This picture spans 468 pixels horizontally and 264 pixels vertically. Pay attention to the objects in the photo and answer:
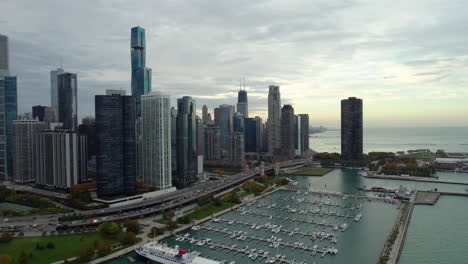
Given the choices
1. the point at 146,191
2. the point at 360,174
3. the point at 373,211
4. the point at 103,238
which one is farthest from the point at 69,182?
the point at 360,174

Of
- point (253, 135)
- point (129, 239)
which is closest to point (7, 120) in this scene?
point (129, 239)

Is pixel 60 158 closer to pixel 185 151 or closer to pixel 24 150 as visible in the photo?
pixel 24 150

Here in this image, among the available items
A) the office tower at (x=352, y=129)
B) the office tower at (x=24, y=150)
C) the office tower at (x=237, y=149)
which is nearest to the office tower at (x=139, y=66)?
the office tower at (x=237, y=149)

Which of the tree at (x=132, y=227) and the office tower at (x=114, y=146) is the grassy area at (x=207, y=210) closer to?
the tree at (x=132, y=227)

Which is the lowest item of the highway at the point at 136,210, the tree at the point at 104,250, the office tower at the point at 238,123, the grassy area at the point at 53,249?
the grassy area at the point at 53,249

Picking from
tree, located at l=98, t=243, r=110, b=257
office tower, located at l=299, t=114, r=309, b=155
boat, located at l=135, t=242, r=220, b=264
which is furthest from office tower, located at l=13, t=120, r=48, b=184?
office tower, located at l=299, t=114, r=309, b=155

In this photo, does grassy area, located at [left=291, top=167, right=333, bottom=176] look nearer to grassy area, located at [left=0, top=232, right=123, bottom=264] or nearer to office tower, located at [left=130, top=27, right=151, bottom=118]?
office tower, located at [left=130, top=27, right=151, bottom=118]
